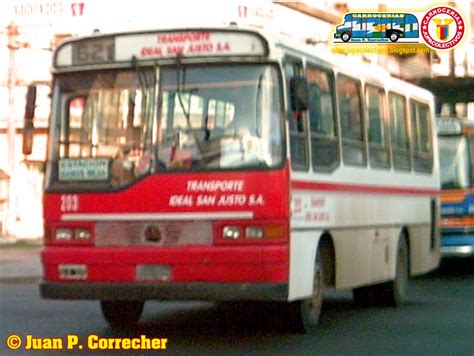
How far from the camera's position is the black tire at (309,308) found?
38.5ft

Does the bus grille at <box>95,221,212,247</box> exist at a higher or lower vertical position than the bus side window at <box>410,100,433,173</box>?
lower

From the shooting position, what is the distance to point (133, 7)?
32281 mm

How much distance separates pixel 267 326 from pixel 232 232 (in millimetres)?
2559

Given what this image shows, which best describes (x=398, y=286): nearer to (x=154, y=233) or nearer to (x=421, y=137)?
(x=421, y=137)

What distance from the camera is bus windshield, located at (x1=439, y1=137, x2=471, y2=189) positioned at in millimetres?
21625

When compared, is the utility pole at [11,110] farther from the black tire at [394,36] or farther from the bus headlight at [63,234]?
the bus headlight at [63,234]

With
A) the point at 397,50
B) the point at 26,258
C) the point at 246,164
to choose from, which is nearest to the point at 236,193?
the point at 246,164

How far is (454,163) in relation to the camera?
71.5 ft

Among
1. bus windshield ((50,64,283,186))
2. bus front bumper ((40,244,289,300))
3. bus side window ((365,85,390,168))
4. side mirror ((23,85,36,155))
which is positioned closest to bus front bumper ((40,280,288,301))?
bus front bumper ((40,244,289,300))

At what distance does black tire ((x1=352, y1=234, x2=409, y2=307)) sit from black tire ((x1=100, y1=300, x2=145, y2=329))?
157 inches

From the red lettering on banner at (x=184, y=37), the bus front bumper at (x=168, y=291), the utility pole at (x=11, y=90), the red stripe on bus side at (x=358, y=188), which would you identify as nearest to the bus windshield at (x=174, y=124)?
the red lettering on banner at (x=184, y=37)

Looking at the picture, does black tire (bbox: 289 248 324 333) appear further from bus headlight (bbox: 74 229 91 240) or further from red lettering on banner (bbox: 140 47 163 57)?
red lettering on banner (bbox: 140 47 163 57)

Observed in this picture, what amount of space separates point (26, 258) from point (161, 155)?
52.3 ft

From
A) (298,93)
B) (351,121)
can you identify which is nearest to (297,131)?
(298,93)
